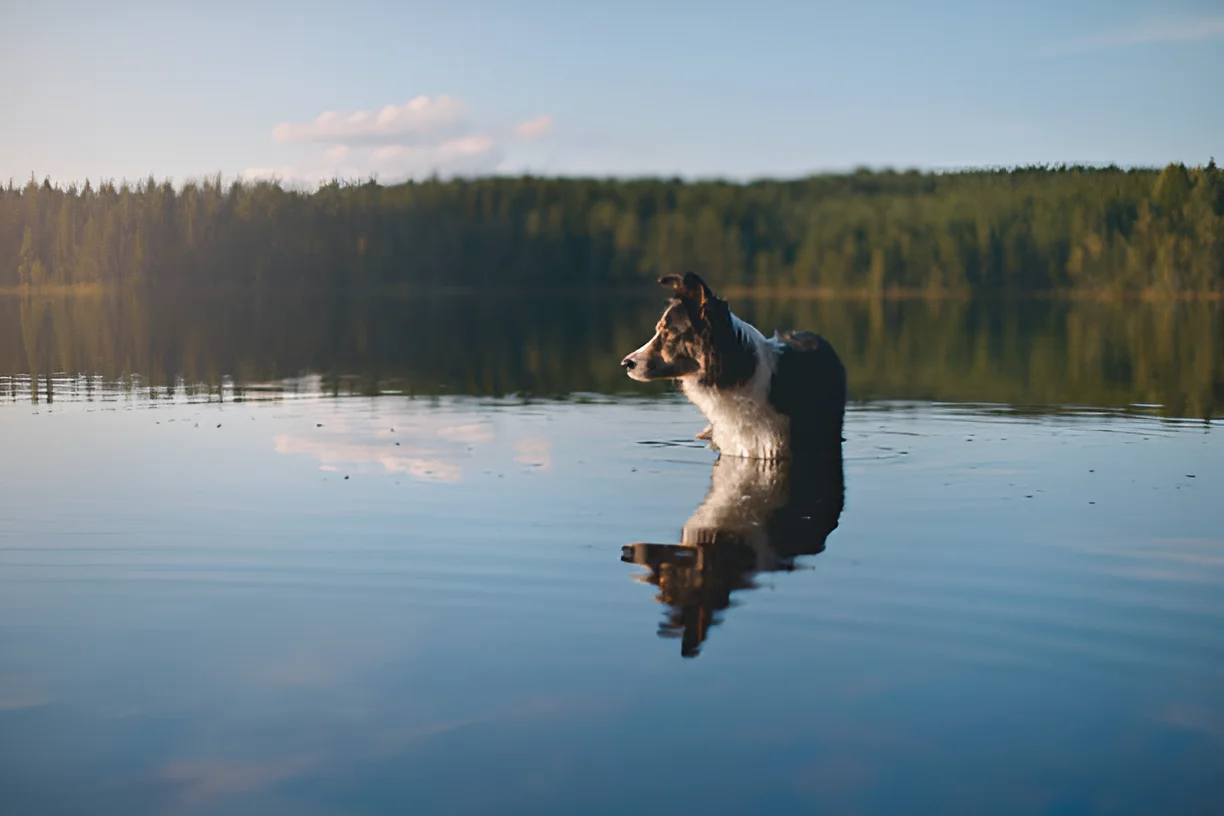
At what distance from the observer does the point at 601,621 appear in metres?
10.6

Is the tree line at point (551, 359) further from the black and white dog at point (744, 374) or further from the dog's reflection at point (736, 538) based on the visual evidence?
the dog's reflection at point (736, 538)

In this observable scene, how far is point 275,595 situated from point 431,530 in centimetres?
295

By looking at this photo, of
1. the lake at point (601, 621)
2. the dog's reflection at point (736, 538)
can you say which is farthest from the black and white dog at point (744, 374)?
the lake at point (601, 621)

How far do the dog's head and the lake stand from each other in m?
1.54

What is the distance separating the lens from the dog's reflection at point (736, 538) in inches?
440

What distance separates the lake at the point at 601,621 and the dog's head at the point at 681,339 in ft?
5.04

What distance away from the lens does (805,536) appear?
14172 mm

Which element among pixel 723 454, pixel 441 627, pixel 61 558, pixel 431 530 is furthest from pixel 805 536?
pixel 61 558

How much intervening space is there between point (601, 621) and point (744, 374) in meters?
8.73

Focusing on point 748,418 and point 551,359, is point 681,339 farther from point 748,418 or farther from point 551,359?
point 551,359

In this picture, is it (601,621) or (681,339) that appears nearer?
(601,621)

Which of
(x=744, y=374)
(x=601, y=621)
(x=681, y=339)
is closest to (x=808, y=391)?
(x=744, y=374)

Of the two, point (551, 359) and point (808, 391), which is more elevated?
point (808, 391)

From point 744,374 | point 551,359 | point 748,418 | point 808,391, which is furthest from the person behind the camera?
point 551,359
